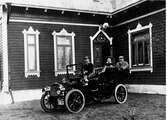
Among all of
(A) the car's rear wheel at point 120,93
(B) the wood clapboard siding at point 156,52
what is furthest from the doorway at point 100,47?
(A) the car's rear wheel at point 120,93

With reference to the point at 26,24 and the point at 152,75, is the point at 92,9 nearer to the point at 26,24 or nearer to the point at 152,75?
the point at 26,24

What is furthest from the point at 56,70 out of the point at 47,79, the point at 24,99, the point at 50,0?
the point at 50,0

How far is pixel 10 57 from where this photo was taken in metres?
12.9

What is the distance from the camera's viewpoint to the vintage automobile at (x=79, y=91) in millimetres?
8672

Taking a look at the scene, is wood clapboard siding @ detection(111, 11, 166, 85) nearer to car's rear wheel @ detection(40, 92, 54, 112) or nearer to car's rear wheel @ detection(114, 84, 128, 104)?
car's rear wheel @ detection(114, 84, 128, 104)

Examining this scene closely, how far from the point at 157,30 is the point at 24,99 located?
6.72m

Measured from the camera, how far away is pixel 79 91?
8742 mm

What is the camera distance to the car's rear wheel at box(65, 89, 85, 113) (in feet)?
27.8

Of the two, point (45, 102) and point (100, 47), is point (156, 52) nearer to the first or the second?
point (100, 47)

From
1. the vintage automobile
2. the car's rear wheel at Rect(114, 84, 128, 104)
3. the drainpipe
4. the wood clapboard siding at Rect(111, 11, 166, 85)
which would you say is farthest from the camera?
the drainpipe

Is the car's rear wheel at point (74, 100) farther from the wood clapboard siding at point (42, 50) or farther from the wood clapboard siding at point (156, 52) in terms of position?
the wood clapboard siding at point (42, 50)

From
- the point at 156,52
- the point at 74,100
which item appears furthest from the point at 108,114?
the point at 156,52

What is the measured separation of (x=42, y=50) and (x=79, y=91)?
17.9ft

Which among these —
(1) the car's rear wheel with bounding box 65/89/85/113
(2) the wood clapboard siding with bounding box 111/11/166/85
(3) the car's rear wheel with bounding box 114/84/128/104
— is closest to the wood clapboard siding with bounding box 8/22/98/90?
(2) the wood clapboard siding with bounding box 111/11/166/85
